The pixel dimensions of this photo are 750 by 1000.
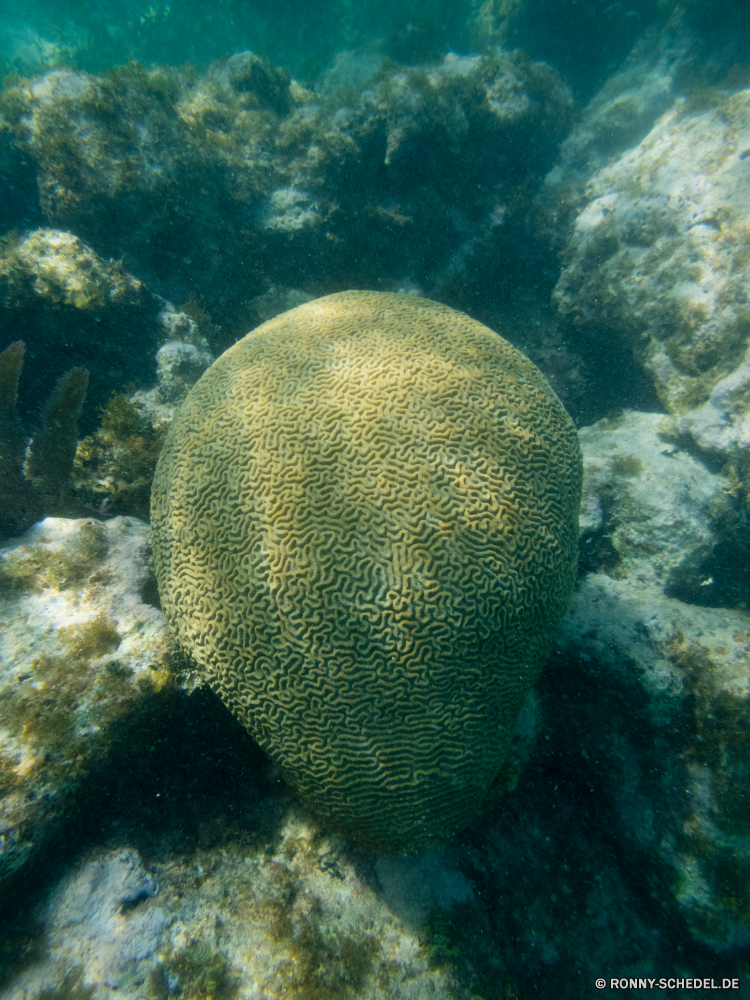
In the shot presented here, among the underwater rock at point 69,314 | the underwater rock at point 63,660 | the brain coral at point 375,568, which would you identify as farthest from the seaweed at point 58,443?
the brain coral at point 375,568

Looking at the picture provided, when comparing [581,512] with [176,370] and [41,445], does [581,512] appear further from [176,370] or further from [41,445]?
[41,445]

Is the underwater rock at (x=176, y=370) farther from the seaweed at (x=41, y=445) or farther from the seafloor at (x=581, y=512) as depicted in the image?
the seaweed at (x=41, y=445)

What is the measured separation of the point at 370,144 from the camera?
6.66m

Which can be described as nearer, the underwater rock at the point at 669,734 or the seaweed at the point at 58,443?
the underwater rock at the point at 669,734

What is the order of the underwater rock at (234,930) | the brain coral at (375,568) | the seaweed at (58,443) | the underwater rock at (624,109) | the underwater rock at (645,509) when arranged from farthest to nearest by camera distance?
the underwater rock at (624,109), the underwater rock at (645,509), the seaweed at (58,443), the brain coral at (375,568), the underwater rock at (234,930)

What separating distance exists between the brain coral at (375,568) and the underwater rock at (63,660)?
16.5 inches

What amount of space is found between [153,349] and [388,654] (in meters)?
4.71

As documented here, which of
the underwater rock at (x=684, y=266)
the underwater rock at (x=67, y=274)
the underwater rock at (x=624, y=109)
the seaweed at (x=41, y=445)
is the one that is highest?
the underwater rock at (x=624, y=109)

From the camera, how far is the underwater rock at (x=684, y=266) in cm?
531

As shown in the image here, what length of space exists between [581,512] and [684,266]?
12.3 feet

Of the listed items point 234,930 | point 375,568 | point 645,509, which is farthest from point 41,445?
point 645,509

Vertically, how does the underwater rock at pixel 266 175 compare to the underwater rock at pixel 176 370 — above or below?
above

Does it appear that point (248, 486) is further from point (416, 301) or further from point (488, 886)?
point (488, 886)

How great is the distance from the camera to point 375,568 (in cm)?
273
